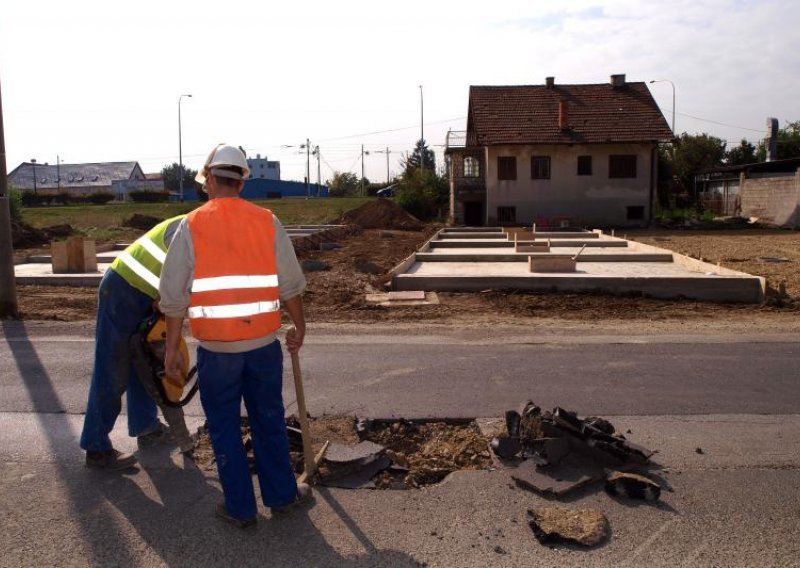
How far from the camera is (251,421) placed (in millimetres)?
4008

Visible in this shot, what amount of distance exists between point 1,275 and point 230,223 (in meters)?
8.73

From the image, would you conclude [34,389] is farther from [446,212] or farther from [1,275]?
[446,212]

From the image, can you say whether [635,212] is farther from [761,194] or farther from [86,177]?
[86,177]

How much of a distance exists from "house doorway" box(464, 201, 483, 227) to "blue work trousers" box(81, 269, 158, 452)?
35.2 m

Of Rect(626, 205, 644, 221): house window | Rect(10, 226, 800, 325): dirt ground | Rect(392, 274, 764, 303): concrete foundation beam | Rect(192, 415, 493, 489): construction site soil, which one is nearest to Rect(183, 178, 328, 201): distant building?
Rect(626, 205, 644, 221): house window

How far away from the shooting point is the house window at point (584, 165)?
35.8 metres

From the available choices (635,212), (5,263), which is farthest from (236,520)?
(635,212)

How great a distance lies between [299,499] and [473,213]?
119 feet

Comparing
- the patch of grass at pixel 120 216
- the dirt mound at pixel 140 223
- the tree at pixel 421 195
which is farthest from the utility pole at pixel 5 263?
the tree at pixel 421 195

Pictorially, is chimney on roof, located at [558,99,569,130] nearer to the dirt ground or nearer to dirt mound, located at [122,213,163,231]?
dirt mound, located at [122,213,163,231]

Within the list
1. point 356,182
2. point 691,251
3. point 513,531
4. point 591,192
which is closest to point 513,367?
point 513,531

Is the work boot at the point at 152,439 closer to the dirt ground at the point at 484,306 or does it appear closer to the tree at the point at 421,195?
the dirt ground at the point at 484,306

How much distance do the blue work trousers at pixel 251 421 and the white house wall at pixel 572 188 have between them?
32.3 m

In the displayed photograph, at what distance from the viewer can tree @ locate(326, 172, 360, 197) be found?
91.7 metres
